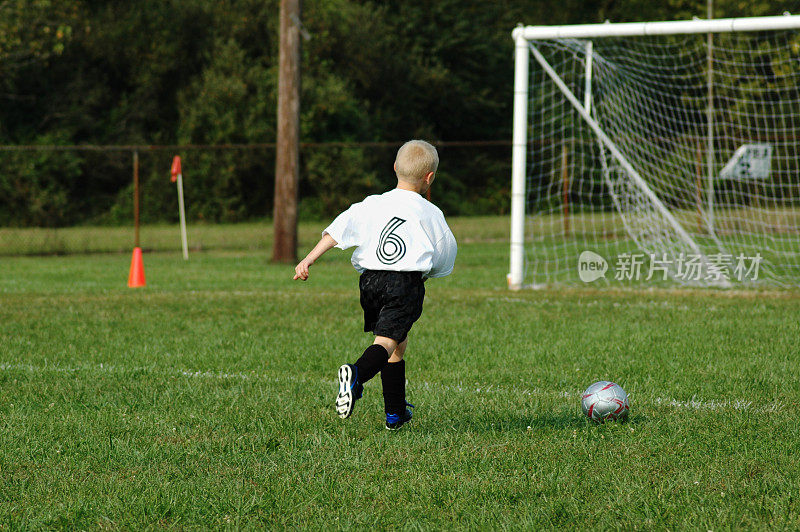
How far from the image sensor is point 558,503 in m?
3.54

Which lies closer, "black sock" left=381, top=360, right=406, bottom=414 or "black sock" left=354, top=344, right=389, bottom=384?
"black sock" left=354, top=344, right=389, bottom=384

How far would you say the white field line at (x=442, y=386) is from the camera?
5.29m

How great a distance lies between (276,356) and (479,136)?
118 ft

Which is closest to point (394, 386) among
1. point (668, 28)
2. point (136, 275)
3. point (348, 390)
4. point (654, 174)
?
point (348, 390)

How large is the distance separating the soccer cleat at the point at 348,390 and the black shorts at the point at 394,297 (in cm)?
33

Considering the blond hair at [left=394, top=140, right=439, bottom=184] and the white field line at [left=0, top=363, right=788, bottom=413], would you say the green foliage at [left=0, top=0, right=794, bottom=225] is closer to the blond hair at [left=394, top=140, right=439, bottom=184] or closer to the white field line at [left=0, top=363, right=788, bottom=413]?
the white field line at [left=0, top=363, right=788, bottom=413]

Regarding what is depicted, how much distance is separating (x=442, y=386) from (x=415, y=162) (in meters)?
1.91

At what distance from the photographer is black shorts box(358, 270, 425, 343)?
4539 mm

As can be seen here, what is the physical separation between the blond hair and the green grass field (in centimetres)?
134

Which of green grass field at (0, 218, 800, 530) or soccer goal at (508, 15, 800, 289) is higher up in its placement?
soccer goal at (508, 15, 800, 289)

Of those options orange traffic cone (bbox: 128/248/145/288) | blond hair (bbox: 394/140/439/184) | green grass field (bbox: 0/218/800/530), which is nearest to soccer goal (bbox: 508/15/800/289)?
green grass field (bbox: 0/218/800/530)

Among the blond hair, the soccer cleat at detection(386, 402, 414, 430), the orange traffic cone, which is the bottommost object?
the soccer cleat at detection(386, 402, 414, 430)

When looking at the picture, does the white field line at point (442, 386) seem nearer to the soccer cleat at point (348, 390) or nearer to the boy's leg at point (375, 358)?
the boy's leg at point (375, 358)

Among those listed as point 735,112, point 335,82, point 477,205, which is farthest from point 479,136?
point 735,112
